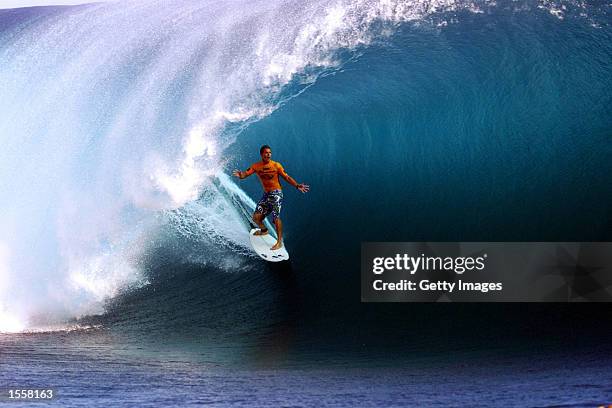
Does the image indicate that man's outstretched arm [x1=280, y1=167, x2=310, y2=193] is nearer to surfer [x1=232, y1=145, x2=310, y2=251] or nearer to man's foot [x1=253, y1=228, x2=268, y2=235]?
surfer [x1=232, y1=145, x2=310, y2=251]

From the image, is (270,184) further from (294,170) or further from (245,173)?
(294,170)

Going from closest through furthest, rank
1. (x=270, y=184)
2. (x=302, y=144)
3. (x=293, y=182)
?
(x=293, y=182)
(x=270, y=184)
(x=302, y=144)

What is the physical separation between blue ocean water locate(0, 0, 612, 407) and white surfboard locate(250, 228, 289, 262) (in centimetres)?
9

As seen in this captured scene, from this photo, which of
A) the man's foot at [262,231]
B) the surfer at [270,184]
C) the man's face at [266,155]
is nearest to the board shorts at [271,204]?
the surfer at [270,184]

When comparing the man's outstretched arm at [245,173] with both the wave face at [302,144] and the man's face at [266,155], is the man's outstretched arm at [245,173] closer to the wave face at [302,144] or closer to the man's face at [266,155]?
the man's face at [266,155]

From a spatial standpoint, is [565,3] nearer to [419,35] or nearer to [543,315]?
[419,35]

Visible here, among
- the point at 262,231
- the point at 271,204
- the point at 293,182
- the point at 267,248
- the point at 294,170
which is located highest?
the point at 294,170

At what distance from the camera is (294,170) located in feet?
16.7

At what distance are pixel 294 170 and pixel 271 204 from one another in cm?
37

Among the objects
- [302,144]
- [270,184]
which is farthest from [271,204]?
[302,144]

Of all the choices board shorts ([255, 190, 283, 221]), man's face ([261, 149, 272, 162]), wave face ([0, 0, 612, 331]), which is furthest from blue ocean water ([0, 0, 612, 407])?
man's face ([261, 149, 272, 162])

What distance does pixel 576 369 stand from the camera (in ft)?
14.7

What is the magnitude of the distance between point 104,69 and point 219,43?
1079 mm

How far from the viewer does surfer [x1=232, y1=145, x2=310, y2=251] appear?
4770 mm
